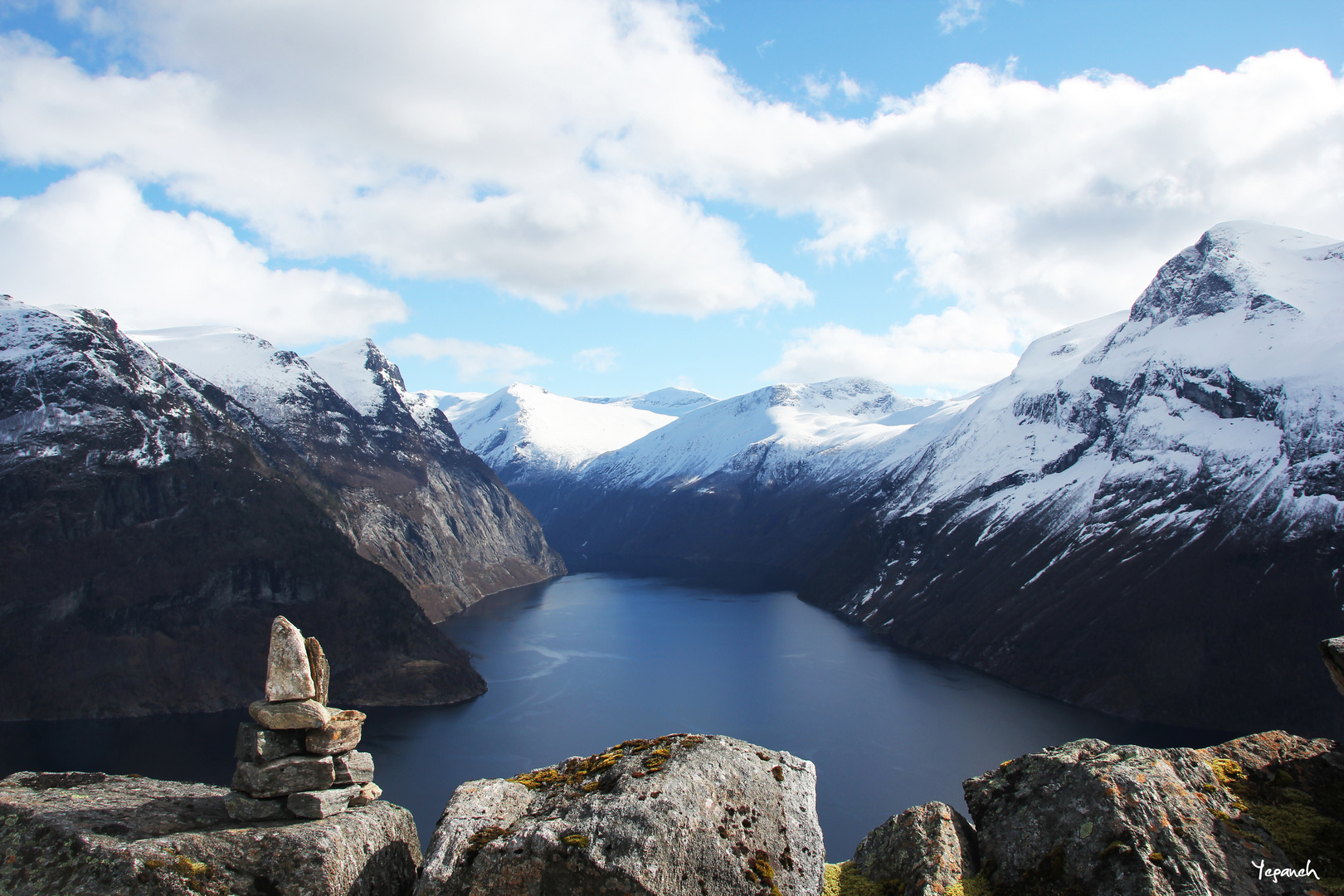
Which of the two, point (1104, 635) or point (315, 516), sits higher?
point (315, 516)

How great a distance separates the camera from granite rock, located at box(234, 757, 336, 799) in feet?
54.5

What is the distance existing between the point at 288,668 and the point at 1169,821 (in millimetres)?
18025

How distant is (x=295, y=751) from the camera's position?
17.6m

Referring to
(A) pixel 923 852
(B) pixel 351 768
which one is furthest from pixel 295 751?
(A) pixel 923 852

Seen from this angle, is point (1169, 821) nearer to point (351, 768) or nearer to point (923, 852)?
point (923, 852)

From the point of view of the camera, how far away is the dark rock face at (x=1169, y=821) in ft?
43.5

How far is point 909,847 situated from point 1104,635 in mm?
149326

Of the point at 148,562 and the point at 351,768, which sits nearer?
the point at 351,768

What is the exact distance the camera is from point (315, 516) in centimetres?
17188

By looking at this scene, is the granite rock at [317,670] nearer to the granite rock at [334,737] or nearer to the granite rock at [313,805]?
the granite rock at [334,737]

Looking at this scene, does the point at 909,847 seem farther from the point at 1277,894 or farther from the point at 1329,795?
the point at 1329,795

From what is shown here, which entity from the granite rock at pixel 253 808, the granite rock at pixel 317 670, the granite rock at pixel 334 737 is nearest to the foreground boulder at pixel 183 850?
the granite rock at pixel 253 808

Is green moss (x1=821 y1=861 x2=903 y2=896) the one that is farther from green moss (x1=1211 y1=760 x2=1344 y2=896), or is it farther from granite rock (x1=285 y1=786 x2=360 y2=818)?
granite rock (x1=285 y1=786 x2=360 y2=818)

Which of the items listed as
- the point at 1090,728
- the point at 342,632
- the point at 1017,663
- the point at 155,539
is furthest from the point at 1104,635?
the point at 155,539
